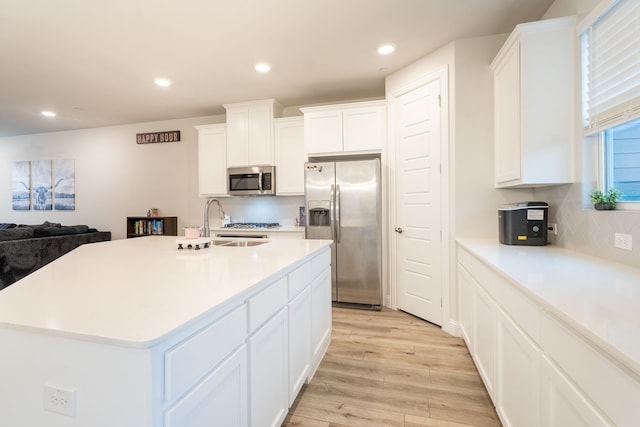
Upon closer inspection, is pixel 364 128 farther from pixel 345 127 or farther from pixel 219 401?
pixel 219 401

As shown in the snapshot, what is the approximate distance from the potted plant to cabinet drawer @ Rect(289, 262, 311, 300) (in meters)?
1.72

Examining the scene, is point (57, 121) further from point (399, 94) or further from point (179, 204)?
point (399, 94)

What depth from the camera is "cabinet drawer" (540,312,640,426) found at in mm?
668

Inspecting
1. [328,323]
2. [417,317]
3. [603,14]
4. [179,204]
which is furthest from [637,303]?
[179,204]

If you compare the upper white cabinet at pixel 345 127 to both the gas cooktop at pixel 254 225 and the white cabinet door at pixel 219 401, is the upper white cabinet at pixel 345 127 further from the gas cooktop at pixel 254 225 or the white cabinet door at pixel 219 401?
the white cabinet door at pixel 219 401

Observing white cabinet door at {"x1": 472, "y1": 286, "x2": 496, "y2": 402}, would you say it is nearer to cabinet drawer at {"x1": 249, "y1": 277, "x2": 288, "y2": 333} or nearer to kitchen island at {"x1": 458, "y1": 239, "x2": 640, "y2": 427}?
kitchen island at {"x1": 458, "y1": 239, "x2": 640, "y2": 427}

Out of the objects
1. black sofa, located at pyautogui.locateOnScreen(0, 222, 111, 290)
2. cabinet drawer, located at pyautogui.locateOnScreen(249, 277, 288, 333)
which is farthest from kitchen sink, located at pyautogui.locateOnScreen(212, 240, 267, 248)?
black sofa, located at pyautogui.locateOnScreen(0, 222, 111, 290)

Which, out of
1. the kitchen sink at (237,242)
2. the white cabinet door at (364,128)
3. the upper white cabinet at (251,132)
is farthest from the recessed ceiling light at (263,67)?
the kitchen sink at (237,242)

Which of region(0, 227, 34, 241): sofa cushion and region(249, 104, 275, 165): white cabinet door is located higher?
region(249, 104, 275, 165): white cabinet door

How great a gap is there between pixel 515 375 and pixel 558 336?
0.51 m

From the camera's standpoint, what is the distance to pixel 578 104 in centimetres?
194

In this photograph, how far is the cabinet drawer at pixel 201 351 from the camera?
79 centimetres

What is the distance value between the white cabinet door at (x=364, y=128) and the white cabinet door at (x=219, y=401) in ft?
9.64

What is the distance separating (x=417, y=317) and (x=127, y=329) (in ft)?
9.94
